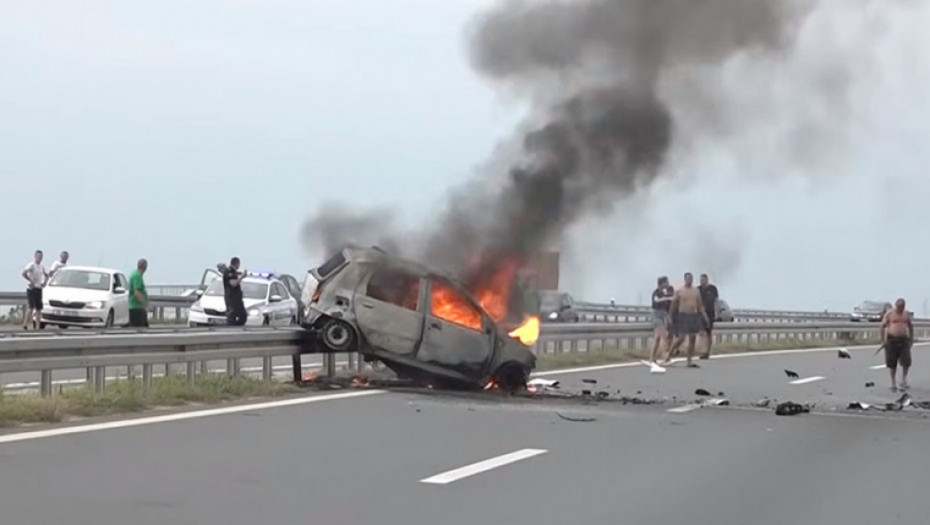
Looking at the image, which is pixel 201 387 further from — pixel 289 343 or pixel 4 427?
pixel 4 427

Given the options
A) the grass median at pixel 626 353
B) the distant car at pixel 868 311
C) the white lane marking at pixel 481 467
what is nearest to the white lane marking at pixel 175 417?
the white lane marking at pixel 481 467

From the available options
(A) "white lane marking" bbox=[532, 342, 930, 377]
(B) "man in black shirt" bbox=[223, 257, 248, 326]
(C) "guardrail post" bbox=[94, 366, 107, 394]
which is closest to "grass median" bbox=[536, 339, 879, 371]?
(A) "white lane marking" bbox=[532, 342, 930, 377]

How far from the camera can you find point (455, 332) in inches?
671

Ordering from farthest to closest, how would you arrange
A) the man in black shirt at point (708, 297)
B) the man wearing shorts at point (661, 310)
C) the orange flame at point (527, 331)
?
1. the man in black shirt at point (708, 297)
2. the man wearing shorts at point (661, 310)
3. the orange flame at point (527, 331)

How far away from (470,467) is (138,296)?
44.8ft

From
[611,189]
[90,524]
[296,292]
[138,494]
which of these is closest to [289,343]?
[611,189]

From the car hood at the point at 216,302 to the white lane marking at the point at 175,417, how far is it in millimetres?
13283

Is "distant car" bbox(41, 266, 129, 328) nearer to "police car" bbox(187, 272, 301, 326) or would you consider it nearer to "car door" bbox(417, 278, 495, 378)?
"police car" bbox(187, 272, 301, 326)

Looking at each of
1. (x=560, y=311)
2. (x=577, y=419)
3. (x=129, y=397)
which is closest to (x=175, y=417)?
(x=129, y=397)

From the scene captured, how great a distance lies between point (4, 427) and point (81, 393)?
6.46ft

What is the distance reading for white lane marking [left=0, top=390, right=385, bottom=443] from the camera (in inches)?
459

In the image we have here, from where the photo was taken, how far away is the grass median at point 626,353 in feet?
85.3

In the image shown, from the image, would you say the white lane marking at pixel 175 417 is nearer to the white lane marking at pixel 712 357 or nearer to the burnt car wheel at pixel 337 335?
the burnt car wheel at pixel 337 335

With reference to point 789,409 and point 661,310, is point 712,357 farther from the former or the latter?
point 789,409
